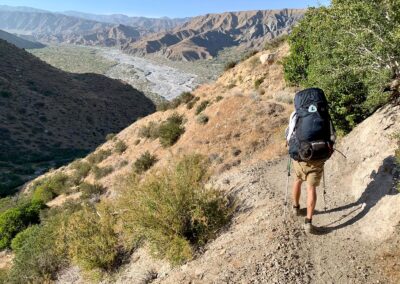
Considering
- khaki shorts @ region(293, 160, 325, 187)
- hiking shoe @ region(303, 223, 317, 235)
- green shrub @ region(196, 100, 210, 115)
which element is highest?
khaki shorts @ region(293, 160, 325, 187)

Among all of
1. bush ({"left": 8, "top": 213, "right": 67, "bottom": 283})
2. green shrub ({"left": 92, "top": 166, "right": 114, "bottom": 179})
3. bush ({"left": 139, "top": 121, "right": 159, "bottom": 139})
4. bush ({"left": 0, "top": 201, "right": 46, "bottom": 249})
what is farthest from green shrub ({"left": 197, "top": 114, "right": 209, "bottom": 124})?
bush ({"left": 0, "top": 201, "right": 46, "bottom": 249})

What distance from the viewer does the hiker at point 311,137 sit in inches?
258

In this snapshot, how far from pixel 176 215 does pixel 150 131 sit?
56.2ft

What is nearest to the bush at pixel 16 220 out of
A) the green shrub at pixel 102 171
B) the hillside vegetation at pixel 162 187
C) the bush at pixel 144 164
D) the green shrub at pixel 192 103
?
the hillside vegetation at pixel 162 187

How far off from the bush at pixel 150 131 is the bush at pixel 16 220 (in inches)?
295

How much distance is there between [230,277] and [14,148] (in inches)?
1931

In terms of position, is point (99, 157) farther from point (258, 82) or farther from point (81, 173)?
point (258, 82)

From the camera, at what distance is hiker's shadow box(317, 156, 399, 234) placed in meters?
6.98

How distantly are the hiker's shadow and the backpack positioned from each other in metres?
1.31

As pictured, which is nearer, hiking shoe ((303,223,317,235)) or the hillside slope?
the hillside slope

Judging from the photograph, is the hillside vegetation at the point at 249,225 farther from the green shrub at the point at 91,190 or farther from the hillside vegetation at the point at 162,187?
the green shrub at the point at 91,190

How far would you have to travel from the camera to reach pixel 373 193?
7293mm

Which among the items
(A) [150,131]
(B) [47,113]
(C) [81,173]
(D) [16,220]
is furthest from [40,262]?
(B) [47,113]

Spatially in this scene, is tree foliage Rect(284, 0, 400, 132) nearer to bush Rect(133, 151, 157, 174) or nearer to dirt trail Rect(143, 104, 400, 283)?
dirt trail Rect(143, 104, 400, 283)
